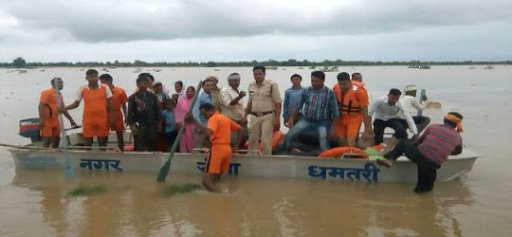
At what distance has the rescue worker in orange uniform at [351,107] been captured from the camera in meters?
7.70

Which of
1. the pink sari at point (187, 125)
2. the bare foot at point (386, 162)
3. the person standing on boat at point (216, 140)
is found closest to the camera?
the person standing on boat at point (216, 140)

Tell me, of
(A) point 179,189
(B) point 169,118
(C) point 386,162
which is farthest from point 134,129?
(C) point 386,162

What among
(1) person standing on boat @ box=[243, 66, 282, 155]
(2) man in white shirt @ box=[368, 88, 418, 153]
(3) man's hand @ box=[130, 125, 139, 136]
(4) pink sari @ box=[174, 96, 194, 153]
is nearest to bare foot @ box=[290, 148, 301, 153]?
(1) person standing on boat @ box=[243, 66, 282, 155]

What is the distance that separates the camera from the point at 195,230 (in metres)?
5.80

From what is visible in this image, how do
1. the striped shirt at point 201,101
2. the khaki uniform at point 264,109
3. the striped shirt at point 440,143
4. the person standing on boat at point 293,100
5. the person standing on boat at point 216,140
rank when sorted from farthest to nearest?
the person standing on boat at point 293,100 → the striped shirt at point 201,101 → the khaki uniform at point 264,109 → the person standing on boat at point 216,140 → the striped shirt at point 440,143

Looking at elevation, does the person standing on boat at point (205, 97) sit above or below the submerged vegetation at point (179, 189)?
above

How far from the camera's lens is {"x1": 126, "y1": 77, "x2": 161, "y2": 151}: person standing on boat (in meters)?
8.20

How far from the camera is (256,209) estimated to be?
260 inches

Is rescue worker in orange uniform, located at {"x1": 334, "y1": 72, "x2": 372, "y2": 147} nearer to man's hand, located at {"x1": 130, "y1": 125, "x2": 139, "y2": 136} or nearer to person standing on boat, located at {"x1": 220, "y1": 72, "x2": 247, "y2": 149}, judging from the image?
person standing on boat, located at {"x1": 220, "y1": 72, "x2": 247, "y2": 149}

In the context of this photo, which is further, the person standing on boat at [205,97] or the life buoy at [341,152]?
the person standing on boat at [205,97]

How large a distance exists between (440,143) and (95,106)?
5.66m

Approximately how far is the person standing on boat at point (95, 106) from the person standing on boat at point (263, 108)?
2495 millimetres

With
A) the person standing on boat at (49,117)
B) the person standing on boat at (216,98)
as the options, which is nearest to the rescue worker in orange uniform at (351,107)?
the person standing on boat at (216,98)

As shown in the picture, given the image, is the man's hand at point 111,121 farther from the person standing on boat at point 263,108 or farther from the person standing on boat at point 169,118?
the person standing on boat at point 263,108
